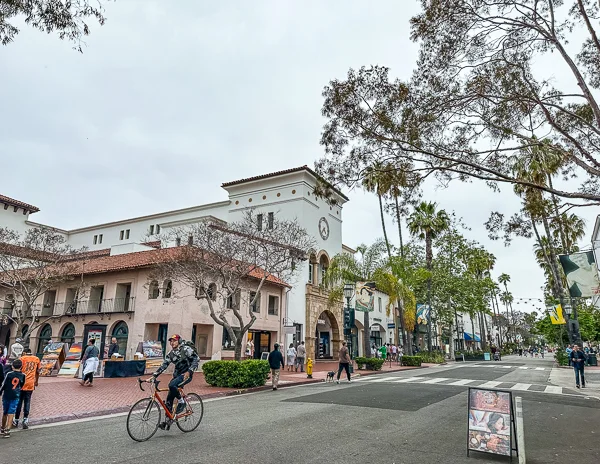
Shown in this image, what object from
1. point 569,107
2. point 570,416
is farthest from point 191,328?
point 569,107

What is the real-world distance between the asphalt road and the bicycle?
0.19 meters

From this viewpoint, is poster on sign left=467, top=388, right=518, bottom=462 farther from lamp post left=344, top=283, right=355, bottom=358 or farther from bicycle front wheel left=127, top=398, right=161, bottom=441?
lamp post left=344, top=283, right=355, bottom=358

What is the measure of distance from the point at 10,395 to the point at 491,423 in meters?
8.71

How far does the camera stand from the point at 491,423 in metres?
6.50

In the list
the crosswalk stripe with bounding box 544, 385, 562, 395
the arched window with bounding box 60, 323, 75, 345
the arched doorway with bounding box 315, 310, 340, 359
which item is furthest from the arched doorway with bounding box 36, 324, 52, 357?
the crosswalk stripe with bounding box 544, 385, 562, 395

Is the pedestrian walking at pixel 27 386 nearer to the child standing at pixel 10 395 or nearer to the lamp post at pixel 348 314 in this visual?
the child standing at pixel 10 395

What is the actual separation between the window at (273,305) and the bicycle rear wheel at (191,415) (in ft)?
73.8

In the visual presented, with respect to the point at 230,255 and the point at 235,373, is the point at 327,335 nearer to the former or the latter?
the point at 230,255

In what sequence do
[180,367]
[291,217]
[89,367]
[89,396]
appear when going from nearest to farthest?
[180,367] → [89,396] → [89,367] → [291,217]

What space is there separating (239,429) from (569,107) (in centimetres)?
1318

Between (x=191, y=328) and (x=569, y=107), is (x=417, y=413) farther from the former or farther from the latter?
(x=191, y=328)

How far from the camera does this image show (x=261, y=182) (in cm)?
3691

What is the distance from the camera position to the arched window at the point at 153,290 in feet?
82.4

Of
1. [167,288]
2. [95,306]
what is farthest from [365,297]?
[95,306]
